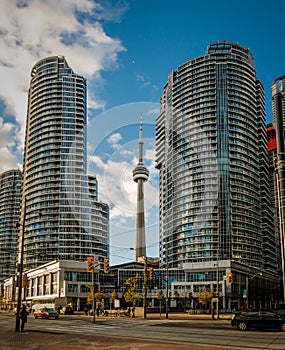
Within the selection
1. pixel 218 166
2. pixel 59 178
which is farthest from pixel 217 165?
pixel 59 178

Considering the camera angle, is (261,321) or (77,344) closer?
(77,344)

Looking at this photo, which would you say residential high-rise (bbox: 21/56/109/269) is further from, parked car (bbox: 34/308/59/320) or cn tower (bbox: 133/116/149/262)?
parked car (bbox: 34/308/59/320)

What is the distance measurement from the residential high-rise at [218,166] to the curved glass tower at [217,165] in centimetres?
33

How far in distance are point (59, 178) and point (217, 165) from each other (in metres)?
60.8

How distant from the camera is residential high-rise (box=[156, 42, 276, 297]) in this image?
15175 cm

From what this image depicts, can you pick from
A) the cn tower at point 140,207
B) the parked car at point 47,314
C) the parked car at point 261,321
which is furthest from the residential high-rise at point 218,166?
the parked car at point 261,321

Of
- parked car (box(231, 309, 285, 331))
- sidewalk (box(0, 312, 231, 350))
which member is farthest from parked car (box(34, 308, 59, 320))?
parked car (box(231, 309, 285, 331))

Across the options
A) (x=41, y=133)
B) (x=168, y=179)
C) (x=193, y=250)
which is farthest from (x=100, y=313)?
(x=41, y=133)

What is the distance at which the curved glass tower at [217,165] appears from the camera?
152 meters

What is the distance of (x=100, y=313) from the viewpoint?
7694 cm

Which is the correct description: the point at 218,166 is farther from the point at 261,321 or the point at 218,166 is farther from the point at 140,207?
the point at 261,321

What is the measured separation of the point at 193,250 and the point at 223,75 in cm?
6299

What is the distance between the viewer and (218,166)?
Answer: 156 metres

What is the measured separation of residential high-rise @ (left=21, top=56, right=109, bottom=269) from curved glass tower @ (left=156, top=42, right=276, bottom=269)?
97.2 feet
